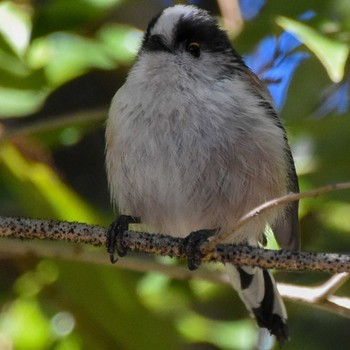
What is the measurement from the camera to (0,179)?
3.05 meters

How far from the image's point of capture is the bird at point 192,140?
235 cm

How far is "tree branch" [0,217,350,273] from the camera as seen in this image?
1751 mm

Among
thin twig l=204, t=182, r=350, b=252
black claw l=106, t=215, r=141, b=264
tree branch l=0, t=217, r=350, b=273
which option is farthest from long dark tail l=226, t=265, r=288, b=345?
thin twig l=204, t=182, r=350, b=252

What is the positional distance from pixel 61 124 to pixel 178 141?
559 mm

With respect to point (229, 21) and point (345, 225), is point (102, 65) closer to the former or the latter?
point (229, 21)

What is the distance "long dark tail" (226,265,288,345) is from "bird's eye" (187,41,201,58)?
0.65 metres

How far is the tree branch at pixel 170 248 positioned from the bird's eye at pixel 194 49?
71cm

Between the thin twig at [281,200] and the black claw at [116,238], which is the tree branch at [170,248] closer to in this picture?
the thin twig at [281,200]

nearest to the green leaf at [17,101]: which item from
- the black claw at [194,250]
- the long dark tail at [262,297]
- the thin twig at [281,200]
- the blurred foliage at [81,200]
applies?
the blurred foliage at [81,200]

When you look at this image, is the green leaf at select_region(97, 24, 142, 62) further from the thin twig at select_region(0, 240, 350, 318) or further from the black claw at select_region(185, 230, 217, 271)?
the black claw at select_region(185, 230, 217, 271)

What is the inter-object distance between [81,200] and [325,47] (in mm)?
983

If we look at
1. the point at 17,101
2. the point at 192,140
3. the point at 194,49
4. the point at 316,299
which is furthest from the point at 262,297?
the point at 17,101

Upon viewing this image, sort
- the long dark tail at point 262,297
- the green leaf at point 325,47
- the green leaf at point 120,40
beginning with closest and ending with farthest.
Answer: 1. the green leaf at point 325,47
2. the long dark tail at point 262,297
3. the green leaf at point 120,40

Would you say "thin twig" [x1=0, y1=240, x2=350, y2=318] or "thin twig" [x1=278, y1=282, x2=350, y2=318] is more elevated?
"thin twig" [x1=278, y1=282, x2=350, y2=318]
